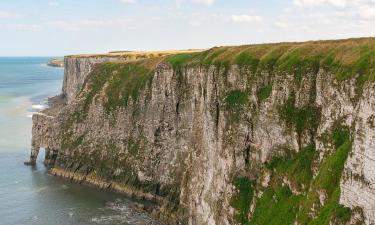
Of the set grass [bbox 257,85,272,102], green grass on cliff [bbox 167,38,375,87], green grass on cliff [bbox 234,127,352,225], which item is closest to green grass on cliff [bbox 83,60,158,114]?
green grass on cliff [bbox 167,38,375,87]

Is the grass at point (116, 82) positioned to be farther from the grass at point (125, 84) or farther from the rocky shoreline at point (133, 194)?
the rocky shoreline at point (133, 194)

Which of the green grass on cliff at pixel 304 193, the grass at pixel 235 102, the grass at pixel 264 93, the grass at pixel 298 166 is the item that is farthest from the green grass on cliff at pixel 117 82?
the grass at pixel 298 166

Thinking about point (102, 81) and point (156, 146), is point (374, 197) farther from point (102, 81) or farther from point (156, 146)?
point (102, 81)

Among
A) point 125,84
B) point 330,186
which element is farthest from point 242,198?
point 125,84

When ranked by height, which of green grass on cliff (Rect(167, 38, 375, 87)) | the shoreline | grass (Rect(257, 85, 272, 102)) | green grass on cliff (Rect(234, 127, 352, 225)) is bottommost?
the shoreline

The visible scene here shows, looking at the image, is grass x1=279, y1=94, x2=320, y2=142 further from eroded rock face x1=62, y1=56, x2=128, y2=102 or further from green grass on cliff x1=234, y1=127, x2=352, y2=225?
eroded rock face x1=62, y1=56, x2=128, y2=102

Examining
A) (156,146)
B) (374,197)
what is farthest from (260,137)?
(156,146)
